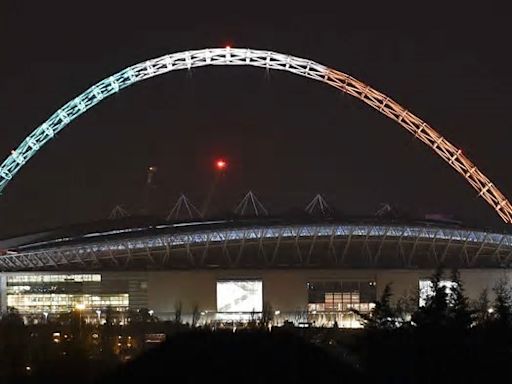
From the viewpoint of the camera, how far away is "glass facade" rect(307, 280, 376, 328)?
74875 mm

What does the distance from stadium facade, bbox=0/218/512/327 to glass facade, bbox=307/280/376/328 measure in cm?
8

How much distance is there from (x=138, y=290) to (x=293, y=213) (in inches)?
538

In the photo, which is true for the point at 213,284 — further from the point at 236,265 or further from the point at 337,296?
the point at 337,296

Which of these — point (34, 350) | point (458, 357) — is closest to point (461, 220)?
point (34, 350)

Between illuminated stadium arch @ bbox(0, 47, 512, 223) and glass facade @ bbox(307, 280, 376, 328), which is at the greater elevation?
illuminated stadium arch @ bbox(0, 47, 512, 223)

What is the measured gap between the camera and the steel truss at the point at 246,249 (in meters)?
76.6

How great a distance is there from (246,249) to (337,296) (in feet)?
26.1

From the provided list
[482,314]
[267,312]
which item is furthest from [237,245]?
[482,314]

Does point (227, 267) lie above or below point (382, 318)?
above

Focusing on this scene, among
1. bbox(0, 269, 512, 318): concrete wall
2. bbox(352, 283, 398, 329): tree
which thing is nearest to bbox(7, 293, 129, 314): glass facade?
bbox(0, 269, 512, 318): concrete wall

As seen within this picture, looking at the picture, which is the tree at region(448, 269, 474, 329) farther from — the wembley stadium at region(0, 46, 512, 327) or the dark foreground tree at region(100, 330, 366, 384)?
the wembley stadium at region(0, 46, 512, 327)

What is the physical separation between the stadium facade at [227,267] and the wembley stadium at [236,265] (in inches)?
3.0

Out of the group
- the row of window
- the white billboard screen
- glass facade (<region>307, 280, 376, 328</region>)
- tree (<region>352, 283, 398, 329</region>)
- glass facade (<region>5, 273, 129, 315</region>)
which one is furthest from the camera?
the row of window

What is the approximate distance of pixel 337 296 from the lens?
76.5 metres
